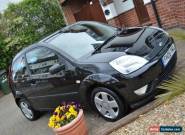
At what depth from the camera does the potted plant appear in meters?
6.28

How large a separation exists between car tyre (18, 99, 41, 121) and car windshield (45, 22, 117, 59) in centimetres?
185

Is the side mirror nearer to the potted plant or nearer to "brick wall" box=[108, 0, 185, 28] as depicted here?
the potted plant

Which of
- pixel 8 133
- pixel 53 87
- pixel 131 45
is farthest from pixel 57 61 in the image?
pixel 8 133

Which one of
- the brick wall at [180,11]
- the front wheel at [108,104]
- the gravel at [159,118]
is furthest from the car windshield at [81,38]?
the brick wall at [180,11]

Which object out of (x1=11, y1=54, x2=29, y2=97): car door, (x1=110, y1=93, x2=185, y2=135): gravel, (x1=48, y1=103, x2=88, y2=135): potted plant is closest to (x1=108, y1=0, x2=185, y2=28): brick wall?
(x1=11, y1=54, x2=29, y2=97): car door

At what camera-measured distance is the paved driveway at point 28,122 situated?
7.35 m

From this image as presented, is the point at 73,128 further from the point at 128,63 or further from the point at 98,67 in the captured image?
the point at 128,63

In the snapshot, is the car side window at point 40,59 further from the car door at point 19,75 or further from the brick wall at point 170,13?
the brick wall at point 170,13

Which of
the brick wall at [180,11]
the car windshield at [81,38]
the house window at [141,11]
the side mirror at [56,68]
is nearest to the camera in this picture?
the side mirror at [56,68]

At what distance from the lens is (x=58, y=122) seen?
20.9 feet

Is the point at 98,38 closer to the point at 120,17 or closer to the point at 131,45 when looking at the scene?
the point at 131,45

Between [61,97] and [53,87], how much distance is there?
0.25 m

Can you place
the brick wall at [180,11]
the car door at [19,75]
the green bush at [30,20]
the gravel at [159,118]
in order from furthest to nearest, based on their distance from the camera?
the green bush at [30,20] → the brick wall at [180,11] → the car door at [19,75] → the gravel at [159,118]

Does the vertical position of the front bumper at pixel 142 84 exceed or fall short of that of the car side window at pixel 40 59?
it falls short
